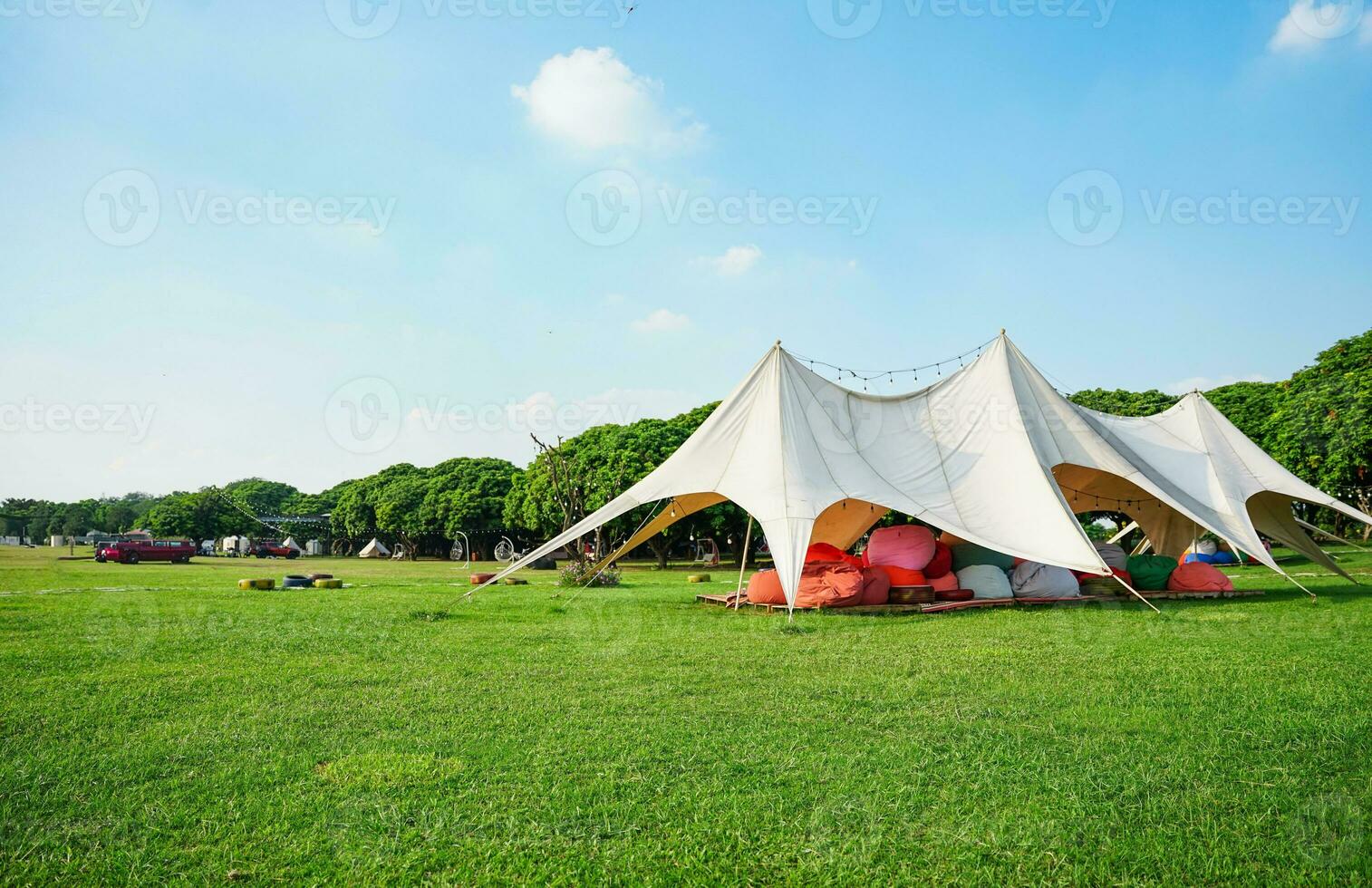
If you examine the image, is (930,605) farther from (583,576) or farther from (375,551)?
(375,551)

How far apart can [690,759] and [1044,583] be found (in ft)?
32.7

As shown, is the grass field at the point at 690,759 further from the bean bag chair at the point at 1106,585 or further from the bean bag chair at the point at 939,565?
the bean bag chair at the point at 1106,585

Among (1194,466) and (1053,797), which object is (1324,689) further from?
(1194,466)

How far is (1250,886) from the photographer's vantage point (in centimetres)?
295

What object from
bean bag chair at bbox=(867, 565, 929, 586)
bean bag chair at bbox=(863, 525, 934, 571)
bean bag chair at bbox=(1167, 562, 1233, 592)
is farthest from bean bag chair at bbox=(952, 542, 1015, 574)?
bean bag chair at bbox=(1167, 562, 1233, 592)

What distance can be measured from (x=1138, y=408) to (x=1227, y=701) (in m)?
30.5

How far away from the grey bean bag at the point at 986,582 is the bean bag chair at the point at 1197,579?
9.84 ft

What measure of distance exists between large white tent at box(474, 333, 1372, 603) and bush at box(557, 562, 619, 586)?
15.4ft

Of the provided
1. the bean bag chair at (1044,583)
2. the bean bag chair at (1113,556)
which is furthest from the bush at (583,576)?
the bean bag chair at (1113,556)

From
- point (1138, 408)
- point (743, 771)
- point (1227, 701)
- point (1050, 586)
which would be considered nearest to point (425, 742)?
point (743, 771)

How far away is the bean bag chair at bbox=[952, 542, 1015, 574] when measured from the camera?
13.0 m

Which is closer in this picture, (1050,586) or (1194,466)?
(1050,586)

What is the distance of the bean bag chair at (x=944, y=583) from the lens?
12.7 meters

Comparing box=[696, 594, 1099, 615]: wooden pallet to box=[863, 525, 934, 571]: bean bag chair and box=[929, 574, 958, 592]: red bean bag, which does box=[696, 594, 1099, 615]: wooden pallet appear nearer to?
box=[929, 574, 958, 592]: red bean bag
